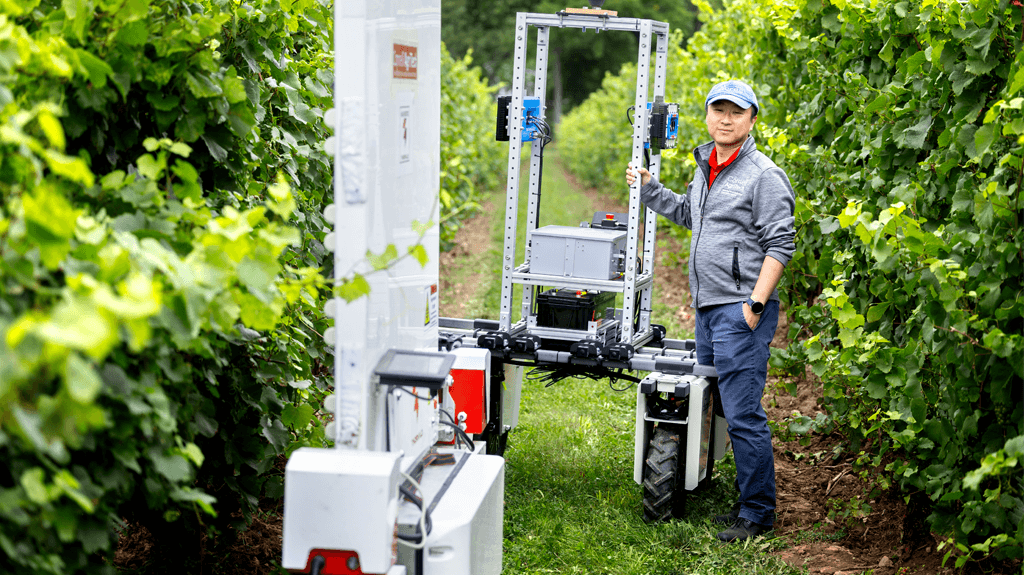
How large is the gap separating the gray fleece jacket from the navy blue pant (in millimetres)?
128

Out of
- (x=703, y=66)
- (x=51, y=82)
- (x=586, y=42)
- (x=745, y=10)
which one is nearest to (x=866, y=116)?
(x=51, y=82)

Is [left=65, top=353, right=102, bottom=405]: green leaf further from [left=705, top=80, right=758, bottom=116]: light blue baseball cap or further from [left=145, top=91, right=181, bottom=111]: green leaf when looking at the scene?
[left=705, top=80, right=758, bottom=116]: light blue baseball cap

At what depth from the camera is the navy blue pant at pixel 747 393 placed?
4.49 meters

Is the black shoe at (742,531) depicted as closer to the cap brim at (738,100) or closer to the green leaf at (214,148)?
the cap brim at (738,100)

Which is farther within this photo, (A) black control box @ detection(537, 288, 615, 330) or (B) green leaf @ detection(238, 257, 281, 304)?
(A) black control box @ detection(537, 288, 615, 330)

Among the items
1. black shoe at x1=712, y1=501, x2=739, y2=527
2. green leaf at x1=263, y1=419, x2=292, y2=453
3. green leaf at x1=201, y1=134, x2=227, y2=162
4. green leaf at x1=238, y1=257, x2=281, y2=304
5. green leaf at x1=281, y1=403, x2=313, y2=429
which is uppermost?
green leaf at x1=201, y1=134, x2=227, y2=162

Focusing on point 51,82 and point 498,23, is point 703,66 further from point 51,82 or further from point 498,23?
point 498,23

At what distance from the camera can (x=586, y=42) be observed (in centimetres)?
6109

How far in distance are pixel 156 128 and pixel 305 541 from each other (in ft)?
4.48

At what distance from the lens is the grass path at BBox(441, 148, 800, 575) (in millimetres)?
4359

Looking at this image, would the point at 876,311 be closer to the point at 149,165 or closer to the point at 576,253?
the point at 576,253

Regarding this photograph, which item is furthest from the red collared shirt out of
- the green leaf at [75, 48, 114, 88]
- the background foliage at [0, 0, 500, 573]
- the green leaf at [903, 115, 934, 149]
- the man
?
the green leaf at [75, 48, 114, 88]

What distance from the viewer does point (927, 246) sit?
Answer: 3322 millimetres

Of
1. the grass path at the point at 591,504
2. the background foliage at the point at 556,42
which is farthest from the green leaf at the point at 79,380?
the background foliage at the point at 556,42
